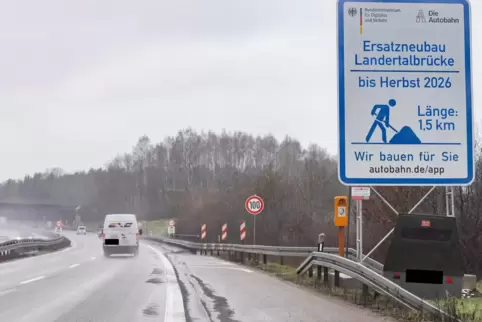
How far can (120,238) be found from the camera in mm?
34875

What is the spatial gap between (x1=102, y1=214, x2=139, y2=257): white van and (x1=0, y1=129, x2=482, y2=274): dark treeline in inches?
516

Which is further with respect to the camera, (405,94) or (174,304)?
(405,94)

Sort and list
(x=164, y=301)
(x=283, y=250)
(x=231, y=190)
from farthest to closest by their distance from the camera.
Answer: (x=231, y=190) → (x=283, y=250) → (x=164, y=301)

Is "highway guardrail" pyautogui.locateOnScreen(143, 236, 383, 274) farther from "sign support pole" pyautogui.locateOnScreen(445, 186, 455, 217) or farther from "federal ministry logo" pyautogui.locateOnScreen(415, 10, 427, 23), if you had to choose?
"federal ministry logo" pyautogui.locateOnScreen(415, 10, 427, 23)

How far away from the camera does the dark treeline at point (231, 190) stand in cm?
2808

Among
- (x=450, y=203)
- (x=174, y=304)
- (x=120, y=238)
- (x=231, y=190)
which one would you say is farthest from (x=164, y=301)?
(x=231, y=190)

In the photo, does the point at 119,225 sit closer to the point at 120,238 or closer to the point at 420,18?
the point at 120,238

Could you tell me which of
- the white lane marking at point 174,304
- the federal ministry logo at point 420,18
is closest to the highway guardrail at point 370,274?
the white lane marking at point 174,304

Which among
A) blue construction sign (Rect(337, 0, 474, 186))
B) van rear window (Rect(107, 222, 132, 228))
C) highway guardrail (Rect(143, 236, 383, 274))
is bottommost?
highway guardrail (Rect(143, 236, 383, 274))

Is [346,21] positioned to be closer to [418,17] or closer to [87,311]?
[418,17]

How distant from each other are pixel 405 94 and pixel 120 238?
84.0 feet

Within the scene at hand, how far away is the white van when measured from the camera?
3481cm

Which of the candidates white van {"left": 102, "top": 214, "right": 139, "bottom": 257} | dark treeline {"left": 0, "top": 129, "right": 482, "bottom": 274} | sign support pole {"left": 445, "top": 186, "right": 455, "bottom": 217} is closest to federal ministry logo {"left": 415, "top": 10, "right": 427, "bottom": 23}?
sign support pole {"left": 445, "top": 186, "right": 455, "bottom": 217}

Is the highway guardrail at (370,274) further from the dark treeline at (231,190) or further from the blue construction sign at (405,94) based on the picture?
the dark treeline at (231,190)
